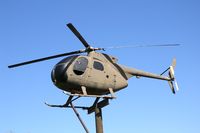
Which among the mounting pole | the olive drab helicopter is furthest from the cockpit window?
the mounting pole

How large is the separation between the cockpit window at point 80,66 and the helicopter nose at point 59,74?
2.18 ft

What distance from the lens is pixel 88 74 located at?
750 inches

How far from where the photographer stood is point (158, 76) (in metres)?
23.8

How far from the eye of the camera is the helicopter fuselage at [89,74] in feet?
60.6

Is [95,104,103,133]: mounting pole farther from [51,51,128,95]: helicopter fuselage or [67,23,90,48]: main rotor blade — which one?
[67,23,90,48]: main rotor blade

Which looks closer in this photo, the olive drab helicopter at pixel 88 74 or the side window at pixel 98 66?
the olive drab helicopter at pixel 88 74

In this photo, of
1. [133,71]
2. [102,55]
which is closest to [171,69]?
[133,71]

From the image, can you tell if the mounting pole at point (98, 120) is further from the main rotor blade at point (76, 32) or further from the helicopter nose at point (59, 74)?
the main rotor blade at point (76, 32)

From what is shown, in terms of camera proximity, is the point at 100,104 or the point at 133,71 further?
the point at 133,71

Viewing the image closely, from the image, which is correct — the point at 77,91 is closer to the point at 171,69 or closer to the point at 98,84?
the point at 98,84

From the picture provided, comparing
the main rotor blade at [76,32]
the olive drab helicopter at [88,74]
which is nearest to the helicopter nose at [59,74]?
the olive drab helicopter at [88,74]

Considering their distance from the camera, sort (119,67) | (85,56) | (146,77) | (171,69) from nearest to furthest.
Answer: (85,56) < (119,67) < (146,77) < (171,69)

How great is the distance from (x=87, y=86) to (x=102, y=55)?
256 centimetres

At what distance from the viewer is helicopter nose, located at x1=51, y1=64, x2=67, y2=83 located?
60.0 feet
